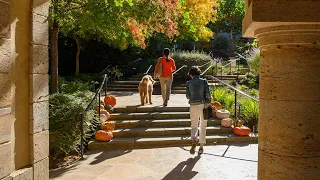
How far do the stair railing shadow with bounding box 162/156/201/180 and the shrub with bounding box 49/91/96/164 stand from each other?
1.99 m

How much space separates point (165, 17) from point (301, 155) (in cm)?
624

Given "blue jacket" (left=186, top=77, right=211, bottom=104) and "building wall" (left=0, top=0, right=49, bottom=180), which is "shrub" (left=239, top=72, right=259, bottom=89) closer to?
"blue jacket" (left=186, top=77, right=211, bottom=104)

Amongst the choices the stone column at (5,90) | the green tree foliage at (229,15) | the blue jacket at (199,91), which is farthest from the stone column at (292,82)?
the green tree foliage at (229,15)

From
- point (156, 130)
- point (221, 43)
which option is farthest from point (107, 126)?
point (221, 43)

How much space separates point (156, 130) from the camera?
7.29 meters

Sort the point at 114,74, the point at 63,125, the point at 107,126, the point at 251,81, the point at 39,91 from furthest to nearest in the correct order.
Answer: the point at 114,74, the point at 251,81, the point at 107,126, the point at 63,125, the point at 39,91

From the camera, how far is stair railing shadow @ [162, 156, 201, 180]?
4.82m

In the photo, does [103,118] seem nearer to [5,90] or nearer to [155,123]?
[155,123]

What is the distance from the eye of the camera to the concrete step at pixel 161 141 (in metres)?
6.62

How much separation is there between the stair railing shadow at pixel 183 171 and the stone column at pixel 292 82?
2.65m

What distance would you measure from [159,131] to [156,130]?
0.08 meters

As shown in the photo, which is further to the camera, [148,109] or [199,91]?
[148,109]

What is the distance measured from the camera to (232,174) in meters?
4.92

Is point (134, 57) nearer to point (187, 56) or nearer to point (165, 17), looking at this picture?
point (187, 56)
